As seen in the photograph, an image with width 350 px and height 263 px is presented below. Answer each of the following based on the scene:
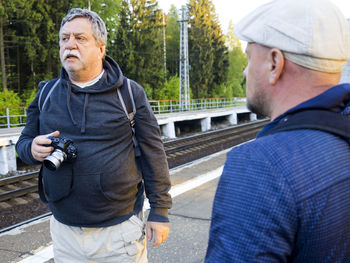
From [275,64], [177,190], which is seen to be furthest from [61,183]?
[177,190]

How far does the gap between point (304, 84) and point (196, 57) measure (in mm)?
45166

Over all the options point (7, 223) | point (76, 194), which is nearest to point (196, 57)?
point (7, 223)

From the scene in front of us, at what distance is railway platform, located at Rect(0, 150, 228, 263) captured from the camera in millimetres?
3660

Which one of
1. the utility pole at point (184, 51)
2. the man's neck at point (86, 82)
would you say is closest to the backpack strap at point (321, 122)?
the man's neck at point (86, 82)

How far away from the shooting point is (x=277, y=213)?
0.93m

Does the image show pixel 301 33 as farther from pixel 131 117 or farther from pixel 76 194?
pixel 76 194

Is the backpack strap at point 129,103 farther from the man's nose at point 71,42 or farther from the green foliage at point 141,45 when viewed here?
the green foliage at point 141,45

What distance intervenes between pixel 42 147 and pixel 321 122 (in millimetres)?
1813

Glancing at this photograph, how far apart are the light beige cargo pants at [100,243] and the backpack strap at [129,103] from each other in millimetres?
533

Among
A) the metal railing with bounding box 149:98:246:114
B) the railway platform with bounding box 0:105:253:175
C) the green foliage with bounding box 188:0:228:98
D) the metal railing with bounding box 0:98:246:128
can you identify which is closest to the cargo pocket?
the railway platform with bounding box 0:105:253:175

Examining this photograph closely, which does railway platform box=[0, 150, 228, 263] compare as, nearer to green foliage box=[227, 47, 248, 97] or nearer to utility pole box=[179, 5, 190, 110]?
utility pole box=[179, 5, 190, 110]

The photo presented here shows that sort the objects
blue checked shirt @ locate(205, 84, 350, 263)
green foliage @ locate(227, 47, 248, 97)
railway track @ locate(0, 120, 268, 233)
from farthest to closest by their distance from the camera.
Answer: green foliage @ locate(227, 47, 248, 97) < railway track @ locate(0, 120, 268, 233) < blue checked shirt @ locate(205, 84, 350, 263)

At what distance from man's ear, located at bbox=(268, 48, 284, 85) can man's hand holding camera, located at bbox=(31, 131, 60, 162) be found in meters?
1.54

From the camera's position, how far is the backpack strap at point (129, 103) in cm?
238
